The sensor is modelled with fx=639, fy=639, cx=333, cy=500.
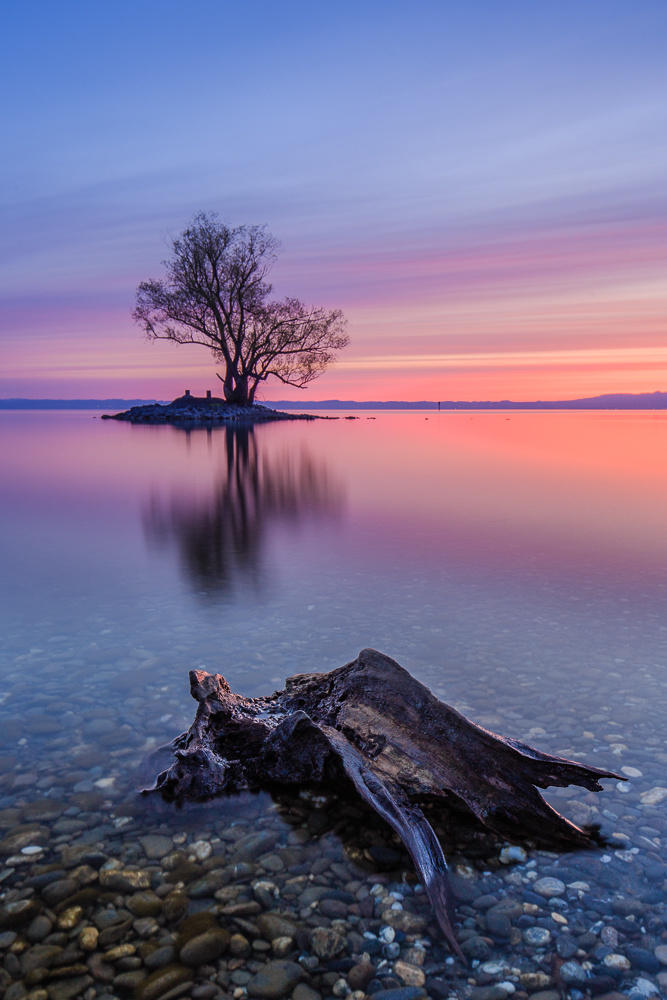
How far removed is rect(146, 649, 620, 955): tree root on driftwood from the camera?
2971mm

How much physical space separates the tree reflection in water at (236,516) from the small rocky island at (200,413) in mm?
34036

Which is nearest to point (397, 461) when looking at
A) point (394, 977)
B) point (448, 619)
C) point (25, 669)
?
point (448, 619)

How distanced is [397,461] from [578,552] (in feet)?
46.9

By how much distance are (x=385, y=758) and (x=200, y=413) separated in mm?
52702

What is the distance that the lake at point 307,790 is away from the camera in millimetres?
2268

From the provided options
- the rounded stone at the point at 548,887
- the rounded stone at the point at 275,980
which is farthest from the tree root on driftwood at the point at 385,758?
the rounded stone at the point at 275,980

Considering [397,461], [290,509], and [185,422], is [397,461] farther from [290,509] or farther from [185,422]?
[185,422]

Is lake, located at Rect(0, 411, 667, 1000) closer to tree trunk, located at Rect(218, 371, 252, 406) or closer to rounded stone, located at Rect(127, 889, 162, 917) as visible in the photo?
rounded stone, located at Rect(127, 889, 162, 917)

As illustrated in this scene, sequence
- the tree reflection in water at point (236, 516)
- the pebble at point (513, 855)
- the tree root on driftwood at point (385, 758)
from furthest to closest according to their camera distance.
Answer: the tree reflection in water at point (236, 516) < the tree root on driftwood at point (385, 758) < the pebble at point (513, 855)

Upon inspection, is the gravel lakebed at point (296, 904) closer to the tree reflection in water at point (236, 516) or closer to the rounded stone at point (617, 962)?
the rounded stone at point (617, 962)

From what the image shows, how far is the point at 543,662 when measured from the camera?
474cm

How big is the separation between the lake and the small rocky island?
4375cm

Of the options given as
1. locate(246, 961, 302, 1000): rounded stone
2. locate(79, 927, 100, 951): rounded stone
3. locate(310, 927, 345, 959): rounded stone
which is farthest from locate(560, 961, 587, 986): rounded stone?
locate(79, 927, 100, 951): rounded stone

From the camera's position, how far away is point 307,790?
10.9ft
